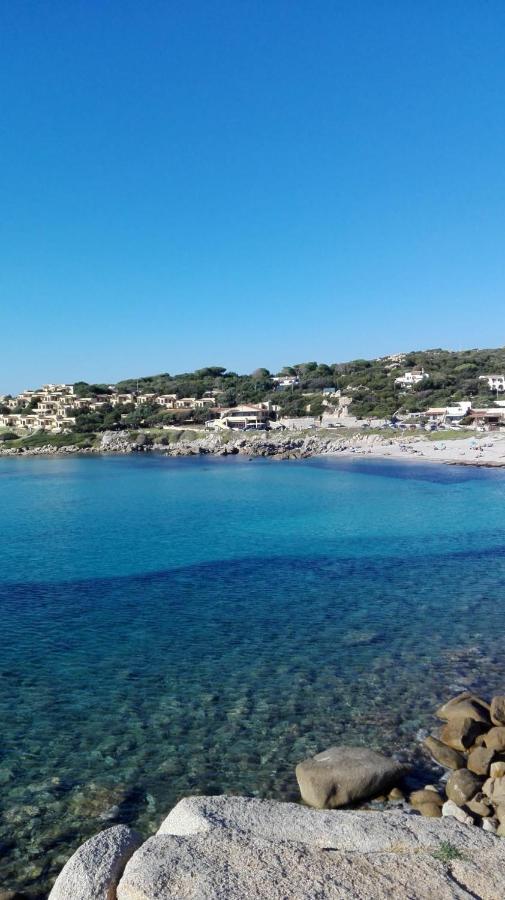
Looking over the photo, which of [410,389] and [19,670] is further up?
[410,389]

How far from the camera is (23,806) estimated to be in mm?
8906

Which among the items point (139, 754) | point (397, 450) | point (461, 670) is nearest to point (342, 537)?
point (461, 670)

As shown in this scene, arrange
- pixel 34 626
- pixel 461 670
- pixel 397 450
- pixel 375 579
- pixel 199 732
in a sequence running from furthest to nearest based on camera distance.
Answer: pixel 397 450 < pixel 375 579 < pixel 34 626 < pixel 461 670 < pixel 199 732

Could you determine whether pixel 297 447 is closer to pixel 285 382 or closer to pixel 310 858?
pixel 285 382

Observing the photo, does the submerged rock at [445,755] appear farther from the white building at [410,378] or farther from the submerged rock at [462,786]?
the white building at [410,378]

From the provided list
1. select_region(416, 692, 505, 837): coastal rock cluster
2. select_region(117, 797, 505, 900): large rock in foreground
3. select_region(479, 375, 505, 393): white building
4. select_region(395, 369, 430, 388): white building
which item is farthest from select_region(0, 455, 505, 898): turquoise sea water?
select_region(395, 369, 430, 388): white building

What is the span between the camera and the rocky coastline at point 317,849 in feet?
18.9

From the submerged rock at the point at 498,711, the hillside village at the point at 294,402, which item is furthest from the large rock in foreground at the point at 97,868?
the hillside village at the point at 294,402

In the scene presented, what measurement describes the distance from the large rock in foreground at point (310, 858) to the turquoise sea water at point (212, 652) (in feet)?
5.98

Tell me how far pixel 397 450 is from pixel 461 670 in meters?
58.5

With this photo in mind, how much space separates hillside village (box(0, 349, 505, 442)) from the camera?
304 ft

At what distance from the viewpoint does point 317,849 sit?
6512 millimetres

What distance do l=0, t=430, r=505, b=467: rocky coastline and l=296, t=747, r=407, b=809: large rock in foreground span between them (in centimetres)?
4946

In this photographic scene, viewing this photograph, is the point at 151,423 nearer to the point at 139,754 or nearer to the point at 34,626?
the point at 34,626
